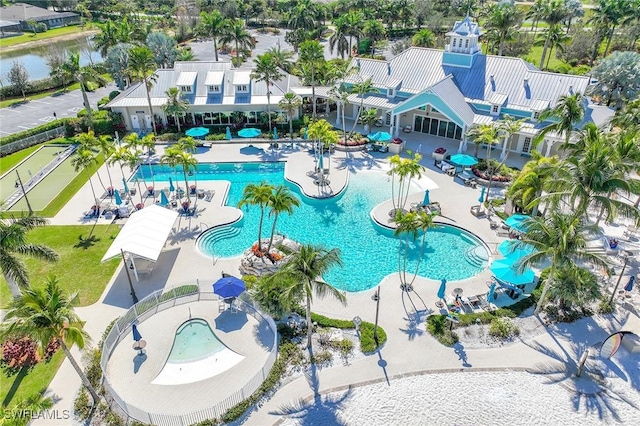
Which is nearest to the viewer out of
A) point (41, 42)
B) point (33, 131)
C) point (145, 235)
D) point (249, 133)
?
point (145, 235)

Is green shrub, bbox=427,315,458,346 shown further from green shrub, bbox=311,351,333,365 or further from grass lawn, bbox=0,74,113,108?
grass lawn, bbox=0,74,113,108

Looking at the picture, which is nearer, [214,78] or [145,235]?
[145,235]

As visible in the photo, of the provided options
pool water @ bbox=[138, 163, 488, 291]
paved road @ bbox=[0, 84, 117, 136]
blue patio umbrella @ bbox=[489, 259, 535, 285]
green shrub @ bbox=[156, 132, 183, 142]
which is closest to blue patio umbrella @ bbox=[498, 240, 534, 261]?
blue patio umbrella @ bbox=[489, 259, 535, 285]

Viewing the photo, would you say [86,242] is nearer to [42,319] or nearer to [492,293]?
[42,319]

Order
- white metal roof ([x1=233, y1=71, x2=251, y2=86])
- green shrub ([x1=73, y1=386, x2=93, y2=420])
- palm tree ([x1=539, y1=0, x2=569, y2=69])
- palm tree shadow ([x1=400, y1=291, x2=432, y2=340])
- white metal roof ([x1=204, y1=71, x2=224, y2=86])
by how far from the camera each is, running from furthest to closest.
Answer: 1. palm tree ([x1=539, y1=0, x2=569, y2=69])
2. white metal roof ([x1=233, y1=71, x2=251, y2=86])
3. white metal roof ([x1=204, y1=71, x2=224, y2=86])
4. palm tree shadow ([x1=400, y1=291, x2=432, y2=340])
5. green shrub ([x1=73, y1=386, x2=93, y2=420])

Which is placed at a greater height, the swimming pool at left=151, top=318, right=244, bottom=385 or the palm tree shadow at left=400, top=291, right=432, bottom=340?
the palm tree shadow at left=400, top=291, right=432, bottom=340

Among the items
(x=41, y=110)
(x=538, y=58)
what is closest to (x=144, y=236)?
(x=41, y=110)

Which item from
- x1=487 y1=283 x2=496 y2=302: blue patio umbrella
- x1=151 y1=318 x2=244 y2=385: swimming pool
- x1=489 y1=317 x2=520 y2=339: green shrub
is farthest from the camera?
x1=487 y1=283 x2=496 y2=302: blue patio umbrella
